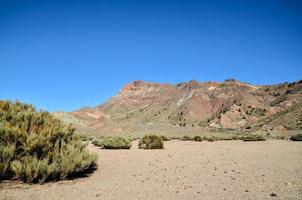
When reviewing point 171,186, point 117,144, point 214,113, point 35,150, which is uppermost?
point 214,113

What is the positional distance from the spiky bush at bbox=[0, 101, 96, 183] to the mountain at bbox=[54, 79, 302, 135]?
48.4m

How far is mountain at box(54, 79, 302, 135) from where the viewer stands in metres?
59.0

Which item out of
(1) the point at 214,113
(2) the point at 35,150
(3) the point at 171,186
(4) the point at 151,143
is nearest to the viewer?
(3) the point at 171,186

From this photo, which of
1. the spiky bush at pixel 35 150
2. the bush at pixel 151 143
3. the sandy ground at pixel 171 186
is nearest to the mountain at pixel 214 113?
the bush at pixel 151 143

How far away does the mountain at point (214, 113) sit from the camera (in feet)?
194

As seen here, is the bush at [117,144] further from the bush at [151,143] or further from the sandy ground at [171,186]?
the sandy ground at [171,186]

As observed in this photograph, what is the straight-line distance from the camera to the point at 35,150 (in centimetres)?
775

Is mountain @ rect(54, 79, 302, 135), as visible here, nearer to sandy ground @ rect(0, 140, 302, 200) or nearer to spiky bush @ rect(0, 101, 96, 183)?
sandy ground @ rect(0, 140, 302, 200)

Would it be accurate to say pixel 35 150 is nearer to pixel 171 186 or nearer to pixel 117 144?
pixel 171 186

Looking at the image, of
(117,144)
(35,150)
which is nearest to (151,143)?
(117,144)

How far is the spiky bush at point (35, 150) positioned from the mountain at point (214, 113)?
4835 centimetres

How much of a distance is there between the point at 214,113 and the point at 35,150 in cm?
7970

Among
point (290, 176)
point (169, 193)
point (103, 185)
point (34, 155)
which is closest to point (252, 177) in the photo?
point (290, 176)

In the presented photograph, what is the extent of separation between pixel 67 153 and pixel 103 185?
1636 millimetres
